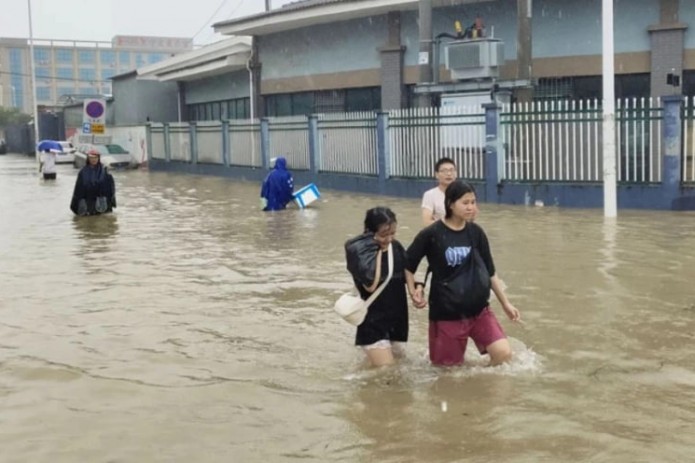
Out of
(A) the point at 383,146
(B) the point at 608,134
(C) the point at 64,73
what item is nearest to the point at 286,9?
(A) the point at 383,146

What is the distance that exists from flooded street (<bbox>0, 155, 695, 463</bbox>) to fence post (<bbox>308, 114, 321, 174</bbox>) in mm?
11702

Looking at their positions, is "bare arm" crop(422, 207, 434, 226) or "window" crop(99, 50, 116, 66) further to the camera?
"window" crop(99, 50, 116, 66)

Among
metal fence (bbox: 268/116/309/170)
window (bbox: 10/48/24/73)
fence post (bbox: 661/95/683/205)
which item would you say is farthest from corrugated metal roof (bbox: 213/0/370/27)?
window (bbox: 10/48/24/73)

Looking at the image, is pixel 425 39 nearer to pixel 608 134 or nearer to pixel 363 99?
pixel 608 134

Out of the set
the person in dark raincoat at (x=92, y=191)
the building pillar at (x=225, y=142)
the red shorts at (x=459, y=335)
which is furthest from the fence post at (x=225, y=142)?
the red shorts at (x=459, y=335)

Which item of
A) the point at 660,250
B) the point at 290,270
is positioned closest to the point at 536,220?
the point at 660,250

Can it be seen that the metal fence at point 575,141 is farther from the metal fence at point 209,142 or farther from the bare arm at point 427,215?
the metal fence at point 209,142

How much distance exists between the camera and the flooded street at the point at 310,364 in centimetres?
503

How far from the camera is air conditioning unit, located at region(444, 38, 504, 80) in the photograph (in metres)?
20.3

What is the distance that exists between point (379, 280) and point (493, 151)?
12291 millimetres

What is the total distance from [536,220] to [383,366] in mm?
9366

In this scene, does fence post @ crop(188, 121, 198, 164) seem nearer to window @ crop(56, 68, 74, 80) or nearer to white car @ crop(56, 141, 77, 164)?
white car @ crop(56, 141, 77, 164)

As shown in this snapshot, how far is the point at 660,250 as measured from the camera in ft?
37.7

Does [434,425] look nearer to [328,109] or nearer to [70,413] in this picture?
[70,413]
